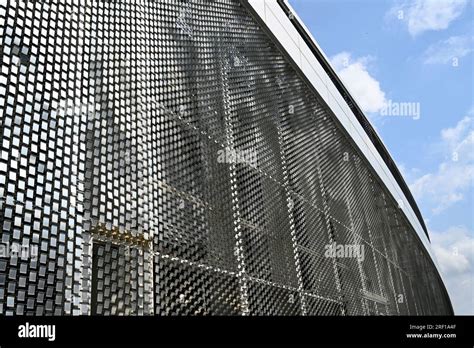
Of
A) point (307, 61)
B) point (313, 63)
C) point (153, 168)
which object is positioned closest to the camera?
point (153, 168)

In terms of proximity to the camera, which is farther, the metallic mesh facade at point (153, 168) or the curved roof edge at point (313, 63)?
the curved roof edge at point (313, 63)

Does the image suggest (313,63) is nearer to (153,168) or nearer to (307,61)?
(307,61)

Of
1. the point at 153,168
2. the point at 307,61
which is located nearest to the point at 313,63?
the point at 307,61

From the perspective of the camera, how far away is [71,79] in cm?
185

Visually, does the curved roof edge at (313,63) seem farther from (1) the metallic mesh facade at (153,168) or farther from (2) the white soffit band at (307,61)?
(1) the metallic mesh facade at (153,168)

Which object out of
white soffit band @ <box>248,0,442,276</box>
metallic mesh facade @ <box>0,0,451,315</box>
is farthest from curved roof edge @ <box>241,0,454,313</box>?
metallic mesh facade @ <box>0,0,451,315</box>

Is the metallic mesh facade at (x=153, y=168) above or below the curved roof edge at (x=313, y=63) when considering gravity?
below

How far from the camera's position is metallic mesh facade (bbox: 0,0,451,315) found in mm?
1552

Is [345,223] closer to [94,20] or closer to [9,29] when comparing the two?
[94,20]

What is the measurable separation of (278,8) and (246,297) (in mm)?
3535

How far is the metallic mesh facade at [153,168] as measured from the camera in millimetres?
1552

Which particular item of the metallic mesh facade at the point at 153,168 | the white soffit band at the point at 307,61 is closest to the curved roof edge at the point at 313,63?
the white soffit band at the point at 307,61

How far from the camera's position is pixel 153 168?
7.32ft
